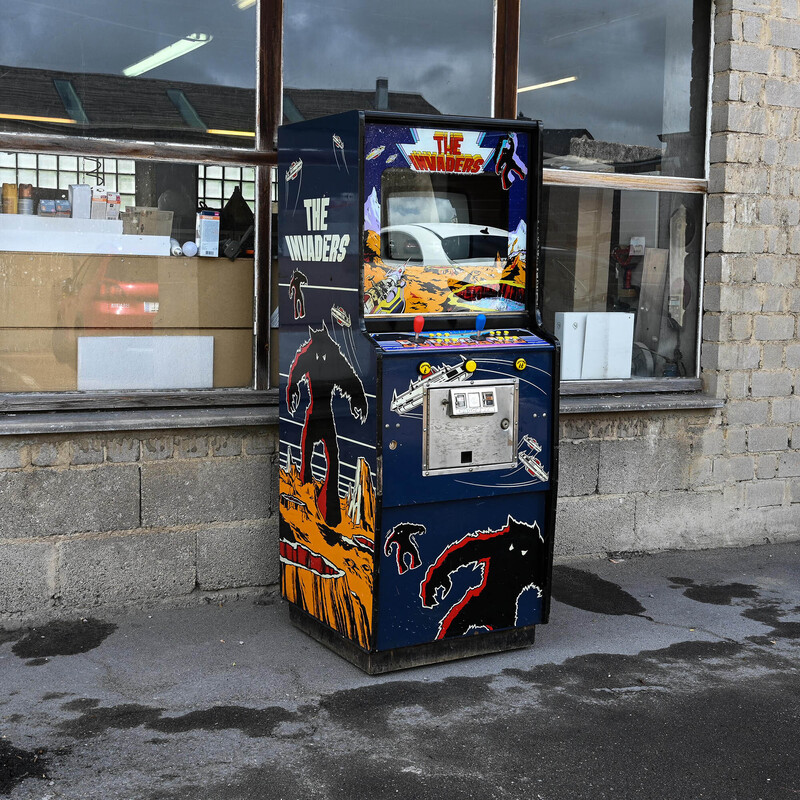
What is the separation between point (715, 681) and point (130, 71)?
12.2 feet

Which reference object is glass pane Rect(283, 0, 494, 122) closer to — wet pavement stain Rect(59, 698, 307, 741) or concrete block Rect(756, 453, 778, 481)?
concrete block Rect(756, 453, 778, 481)

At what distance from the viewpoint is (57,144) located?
449 cm

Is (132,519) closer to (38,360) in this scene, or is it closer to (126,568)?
(126,568)

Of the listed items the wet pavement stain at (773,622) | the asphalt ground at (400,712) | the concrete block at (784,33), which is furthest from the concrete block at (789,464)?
the concrete block at (784,33)

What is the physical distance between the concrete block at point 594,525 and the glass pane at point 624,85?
192 centimetres

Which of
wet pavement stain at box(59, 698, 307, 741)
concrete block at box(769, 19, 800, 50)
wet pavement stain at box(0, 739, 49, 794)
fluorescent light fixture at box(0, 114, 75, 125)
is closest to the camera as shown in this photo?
wet pavement stain at box(0, 739, 49, 794)

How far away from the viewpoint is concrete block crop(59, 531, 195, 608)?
4504mm

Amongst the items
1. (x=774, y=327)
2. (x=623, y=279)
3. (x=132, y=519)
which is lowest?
(x=132, y=519)

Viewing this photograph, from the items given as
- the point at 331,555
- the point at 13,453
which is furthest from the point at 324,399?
the point at 13,453

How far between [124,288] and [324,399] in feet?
4.30

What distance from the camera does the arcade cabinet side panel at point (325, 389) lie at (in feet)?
12.7

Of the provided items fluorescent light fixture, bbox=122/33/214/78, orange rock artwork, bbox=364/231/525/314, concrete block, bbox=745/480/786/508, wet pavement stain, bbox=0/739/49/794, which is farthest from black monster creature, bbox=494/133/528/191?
concrete block, bbox=745/480/786/508

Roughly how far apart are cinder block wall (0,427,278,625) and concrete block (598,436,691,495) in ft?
6.43

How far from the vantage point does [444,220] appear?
4074 mm
